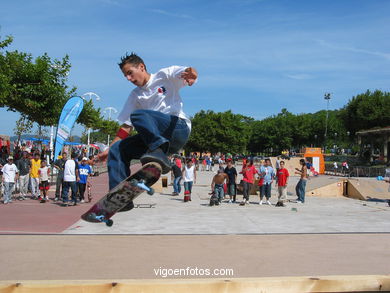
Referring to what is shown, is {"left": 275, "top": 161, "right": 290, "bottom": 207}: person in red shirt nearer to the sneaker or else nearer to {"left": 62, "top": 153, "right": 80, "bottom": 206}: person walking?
{"left": 62, "top": 153, "right": 80, "bottom": 206}: person walking

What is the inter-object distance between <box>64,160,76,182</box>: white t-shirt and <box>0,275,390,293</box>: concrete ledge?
441 inches

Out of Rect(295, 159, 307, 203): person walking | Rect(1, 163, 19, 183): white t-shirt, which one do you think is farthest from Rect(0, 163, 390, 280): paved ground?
Rect(295, 159, 307, 203): person walking

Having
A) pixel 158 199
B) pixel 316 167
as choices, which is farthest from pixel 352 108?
A: pixel 158 199

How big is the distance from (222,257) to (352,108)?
172ft

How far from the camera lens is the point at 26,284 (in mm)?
3496

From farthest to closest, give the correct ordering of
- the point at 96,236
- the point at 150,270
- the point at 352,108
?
the point at 352,108 < the point at 96,236 < the point at 150,270

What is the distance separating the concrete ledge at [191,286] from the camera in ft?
11.3

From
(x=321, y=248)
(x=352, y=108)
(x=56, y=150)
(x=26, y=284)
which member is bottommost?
(x=321, y=248)

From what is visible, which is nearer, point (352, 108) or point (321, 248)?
point (321, 248)

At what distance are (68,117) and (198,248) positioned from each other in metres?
5.86

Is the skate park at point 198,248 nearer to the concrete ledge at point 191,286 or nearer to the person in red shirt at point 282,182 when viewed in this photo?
the concrete ledge at point 191,286

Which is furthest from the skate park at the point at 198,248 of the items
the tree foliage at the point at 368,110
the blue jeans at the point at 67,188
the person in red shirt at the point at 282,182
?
the tree foliage at the point at 368,110

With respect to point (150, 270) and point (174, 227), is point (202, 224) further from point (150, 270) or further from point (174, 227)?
point (150, 270)

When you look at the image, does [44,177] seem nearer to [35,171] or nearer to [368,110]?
[35,171]
